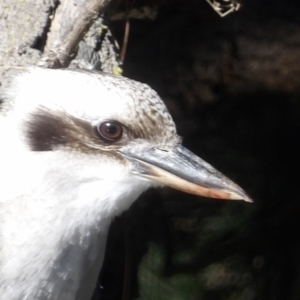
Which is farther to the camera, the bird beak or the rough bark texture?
the rough bark texture

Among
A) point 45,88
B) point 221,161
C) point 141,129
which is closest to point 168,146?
point 141,129

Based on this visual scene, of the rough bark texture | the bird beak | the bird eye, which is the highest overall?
the bird eye

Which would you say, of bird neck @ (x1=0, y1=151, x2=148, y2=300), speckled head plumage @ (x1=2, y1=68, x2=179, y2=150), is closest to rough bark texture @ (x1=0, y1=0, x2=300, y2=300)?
bird neck @ (x1=0, y1=151, x2=148, y2=300)

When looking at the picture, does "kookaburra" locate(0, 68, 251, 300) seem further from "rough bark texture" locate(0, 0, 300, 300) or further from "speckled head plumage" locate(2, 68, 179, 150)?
"rough bark texture" locate(0, 0, 300, 300)

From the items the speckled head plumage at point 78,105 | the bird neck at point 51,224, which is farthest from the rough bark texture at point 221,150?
the speckled head plumage at point 78,105

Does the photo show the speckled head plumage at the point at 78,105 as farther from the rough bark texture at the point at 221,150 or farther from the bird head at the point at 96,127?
the rough bark texture at the point at 221,150

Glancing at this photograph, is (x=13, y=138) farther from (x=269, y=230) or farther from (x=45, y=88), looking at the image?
(x=269, y=230)

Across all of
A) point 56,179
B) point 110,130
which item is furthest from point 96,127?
point 56,179

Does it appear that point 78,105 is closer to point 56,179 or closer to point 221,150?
point 56,179
